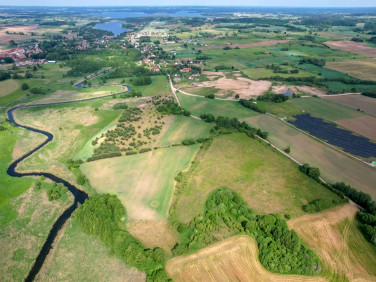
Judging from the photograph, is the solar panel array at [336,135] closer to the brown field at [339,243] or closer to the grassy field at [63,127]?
the brown field at [339,243]

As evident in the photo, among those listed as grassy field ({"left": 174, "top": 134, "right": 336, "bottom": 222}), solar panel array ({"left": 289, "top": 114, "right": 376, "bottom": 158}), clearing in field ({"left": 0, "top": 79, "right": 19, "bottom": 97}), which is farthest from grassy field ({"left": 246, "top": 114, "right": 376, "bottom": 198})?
clearing in field ({"left": 0, "top": 79, "right": 19, "bottom": 97})

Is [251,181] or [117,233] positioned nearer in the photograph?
[117,233]

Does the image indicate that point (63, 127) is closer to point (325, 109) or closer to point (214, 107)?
point (214, 107)

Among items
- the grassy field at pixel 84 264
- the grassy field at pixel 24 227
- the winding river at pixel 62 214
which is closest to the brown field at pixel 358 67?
→ the winding river at pixel 62 214

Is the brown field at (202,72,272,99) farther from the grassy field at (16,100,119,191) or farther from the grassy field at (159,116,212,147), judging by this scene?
the grassy field at (16,100,119,191)

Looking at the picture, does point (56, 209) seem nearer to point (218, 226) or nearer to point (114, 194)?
point (114, 194)

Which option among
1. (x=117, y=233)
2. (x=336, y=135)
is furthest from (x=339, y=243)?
(x=336, y=135)
